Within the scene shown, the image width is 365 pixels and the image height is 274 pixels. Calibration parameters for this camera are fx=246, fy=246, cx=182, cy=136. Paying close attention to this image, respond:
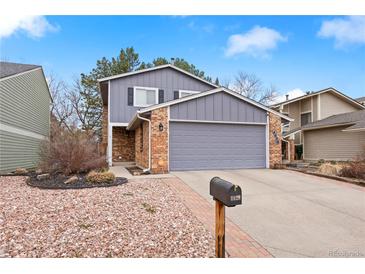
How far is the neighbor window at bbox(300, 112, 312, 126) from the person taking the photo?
19.4m

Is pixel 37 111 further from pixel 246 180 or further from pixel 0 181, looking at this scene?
pixel 246 180

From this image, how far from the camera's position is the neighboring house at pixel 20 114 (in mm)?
10891

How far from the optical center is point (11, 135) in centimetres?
1155

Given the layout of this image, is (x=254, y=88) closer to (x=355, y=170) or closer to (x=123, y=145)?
(x=123, y=145)

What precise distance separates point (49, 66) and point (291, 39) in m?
22.5

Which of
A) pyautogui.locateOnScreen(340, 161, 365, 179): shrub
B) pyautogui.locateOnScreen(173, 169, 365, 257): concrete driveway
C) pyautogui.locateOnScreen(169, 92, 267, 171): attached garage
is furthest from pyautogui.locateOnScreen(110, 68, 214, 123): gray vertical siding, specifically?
pyautogui.locateOnScreen(340, 161, 365, 179): shrub

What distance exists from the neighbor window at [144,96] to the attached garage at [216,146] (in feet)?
17.7

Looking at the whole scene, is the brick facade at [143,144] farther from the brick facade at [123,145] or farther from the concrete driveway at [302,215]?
the brick facade at [123,145]

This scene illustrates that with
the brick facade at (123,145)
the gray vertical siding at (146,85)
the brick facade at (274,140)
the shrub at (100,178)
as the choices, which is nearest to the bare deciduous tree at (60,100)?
the brick facade at (123,145)

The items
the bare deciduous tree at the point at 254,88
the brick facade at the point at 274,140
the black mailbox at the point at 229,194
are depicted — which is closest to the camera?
the black mailbox at the point at 229,194

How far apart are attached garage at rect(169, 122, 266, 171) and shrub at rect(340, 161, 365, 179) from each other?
3323 mm

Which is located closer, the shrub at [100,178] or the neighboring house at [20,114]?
the shrub at [100,178]

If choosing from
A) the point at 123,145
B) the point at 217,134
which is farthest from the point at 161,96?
the point at 217,134
